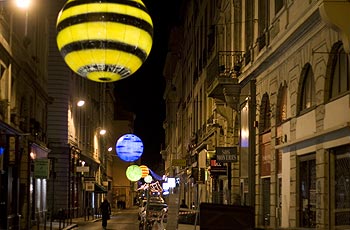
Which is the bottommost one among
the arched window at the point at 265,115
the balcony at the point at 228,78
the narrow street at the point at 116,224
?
the narrow street at the point at 116,224

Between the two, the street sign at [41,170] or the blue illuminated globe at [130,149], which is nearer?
the street sign at [41,170]

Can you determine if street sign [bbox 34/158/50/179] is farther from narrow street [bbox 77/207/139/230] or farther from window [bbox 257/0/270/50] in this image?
narrow street [bbox 77/207/139/230]

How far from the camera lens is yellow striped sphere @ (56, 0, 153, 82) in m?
11.3

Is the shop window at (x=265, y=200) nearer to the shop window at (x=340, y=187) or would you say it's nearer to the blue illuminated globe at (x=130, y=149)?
the shop window at (x=340, y=187)

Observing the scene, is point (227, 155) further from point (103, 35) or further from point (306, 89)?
point (103, 35)

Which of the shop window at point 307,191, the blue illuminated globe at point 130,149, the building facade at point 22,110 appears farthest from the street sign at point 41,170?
the shop window at point 307,191

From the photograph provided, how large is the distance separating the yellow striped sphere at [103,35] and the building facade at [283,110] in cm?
343

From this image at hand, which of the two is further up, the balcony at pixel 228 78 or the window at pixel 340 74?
the balcony at pixel 228 78

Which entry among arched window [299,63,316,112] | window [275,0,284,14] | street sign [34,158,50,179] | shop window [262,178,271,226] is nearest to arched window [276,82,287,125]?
arched window [299,63,316,112]

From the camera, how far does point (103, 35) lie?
11.3 meters

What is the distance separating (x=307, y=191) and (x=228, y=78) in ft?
35.4

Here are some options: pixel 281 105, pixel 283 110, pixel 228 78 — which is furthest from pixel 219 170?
pixel 283 110

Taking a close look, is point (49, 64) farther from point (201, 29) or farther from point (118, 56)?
point (118, 56)

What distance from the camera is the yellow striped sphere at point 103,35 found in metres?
11.3
